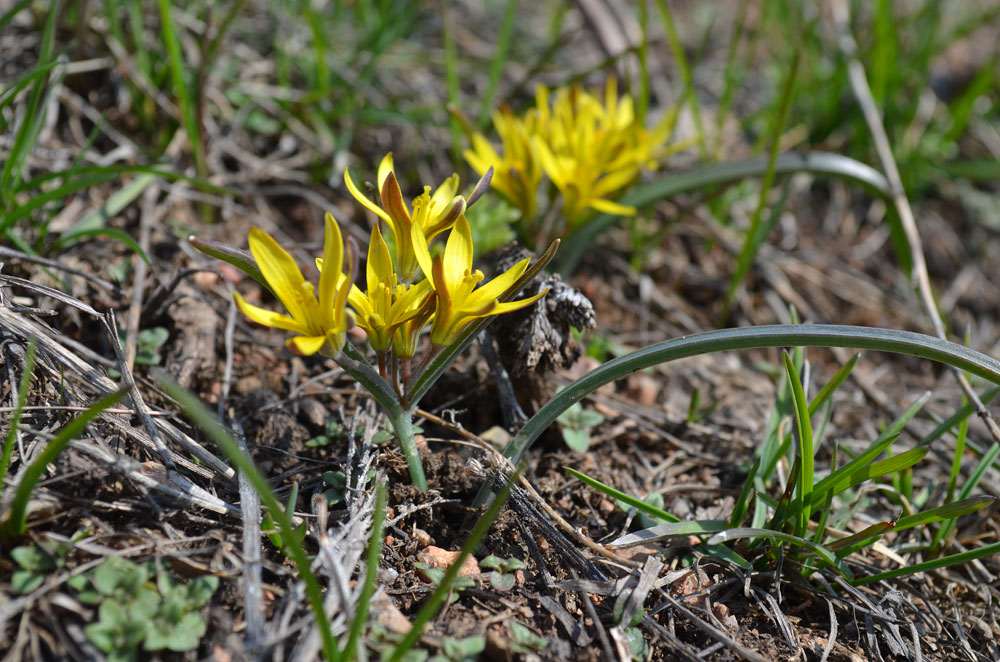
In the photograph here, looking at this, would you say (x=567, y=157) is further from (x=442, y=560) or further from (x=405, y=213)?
(x=442, y=560)

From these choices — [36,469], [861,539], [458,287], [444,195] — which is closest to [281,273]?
[458,287]

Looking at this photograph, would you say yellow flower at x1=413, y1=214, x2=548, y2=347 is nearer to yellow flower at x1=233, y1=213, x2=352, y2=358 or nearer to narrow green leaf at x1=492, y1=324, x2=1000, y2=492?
yellow flower at x1=233, y1=213, x2=352, y2=358

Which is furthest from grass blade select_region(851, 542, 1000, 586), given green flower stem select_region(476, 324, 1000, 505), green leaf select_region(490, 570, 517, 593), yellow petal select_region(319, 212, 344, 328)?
yellow petal select_region(319, 212, 344, 328)

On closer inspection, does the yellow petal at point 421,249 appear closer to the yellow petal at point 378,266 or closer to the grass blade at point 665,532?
the yellow petal at point 378,266

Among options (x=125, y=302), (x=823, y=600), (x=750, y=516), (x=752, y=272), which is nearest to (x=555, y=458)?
(x=750, y=516)

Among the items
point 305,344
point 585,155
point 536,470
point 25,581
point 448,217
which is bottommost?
point 25,581

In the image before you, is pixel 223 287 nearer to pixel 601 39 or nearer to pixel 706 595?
pixel 706 595
